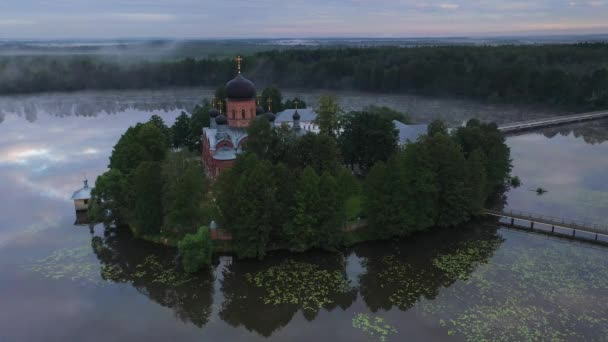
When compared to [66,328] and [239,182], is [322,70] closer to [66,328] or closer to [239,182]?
[239,182]

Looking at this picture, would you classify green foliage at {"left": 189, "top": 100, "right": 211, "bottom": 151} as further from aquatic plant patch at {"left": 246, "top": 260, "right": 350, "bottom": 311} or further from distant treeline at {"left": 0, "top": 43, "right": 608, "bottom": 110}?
distant treeline at {"left": 0, "top": 43, "right": 608, "bottom": 110}

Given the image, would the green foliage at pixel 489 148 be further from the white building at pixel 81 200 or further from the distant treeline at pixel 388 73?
the distant treeline at pixel 388 73

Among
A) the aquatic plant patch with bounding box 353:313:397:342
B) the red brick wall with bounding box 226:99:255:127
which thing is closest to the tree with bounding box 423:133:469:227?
the aquatic plant patch with bounding box 353:313:397:342

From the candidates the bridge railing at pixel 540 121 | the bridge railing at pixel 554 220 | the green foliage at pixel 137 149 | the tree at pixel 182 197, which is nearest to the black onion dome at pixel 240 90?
the green foliage at pixel 137 149

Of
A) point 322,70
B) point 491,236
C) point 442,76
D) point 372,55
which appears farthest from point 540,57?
point 491,236

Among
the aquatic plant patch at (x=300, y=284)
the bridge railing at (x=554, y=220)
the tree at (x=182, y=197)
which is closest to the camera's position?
the aquatic plant patch at (x=300, y=284)

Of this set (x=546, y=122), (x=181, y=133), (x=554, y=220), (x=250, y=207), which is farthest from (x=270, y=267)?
(x=546, y=122)

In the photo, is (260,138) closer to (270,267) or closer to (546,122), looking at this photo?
(270,267)
